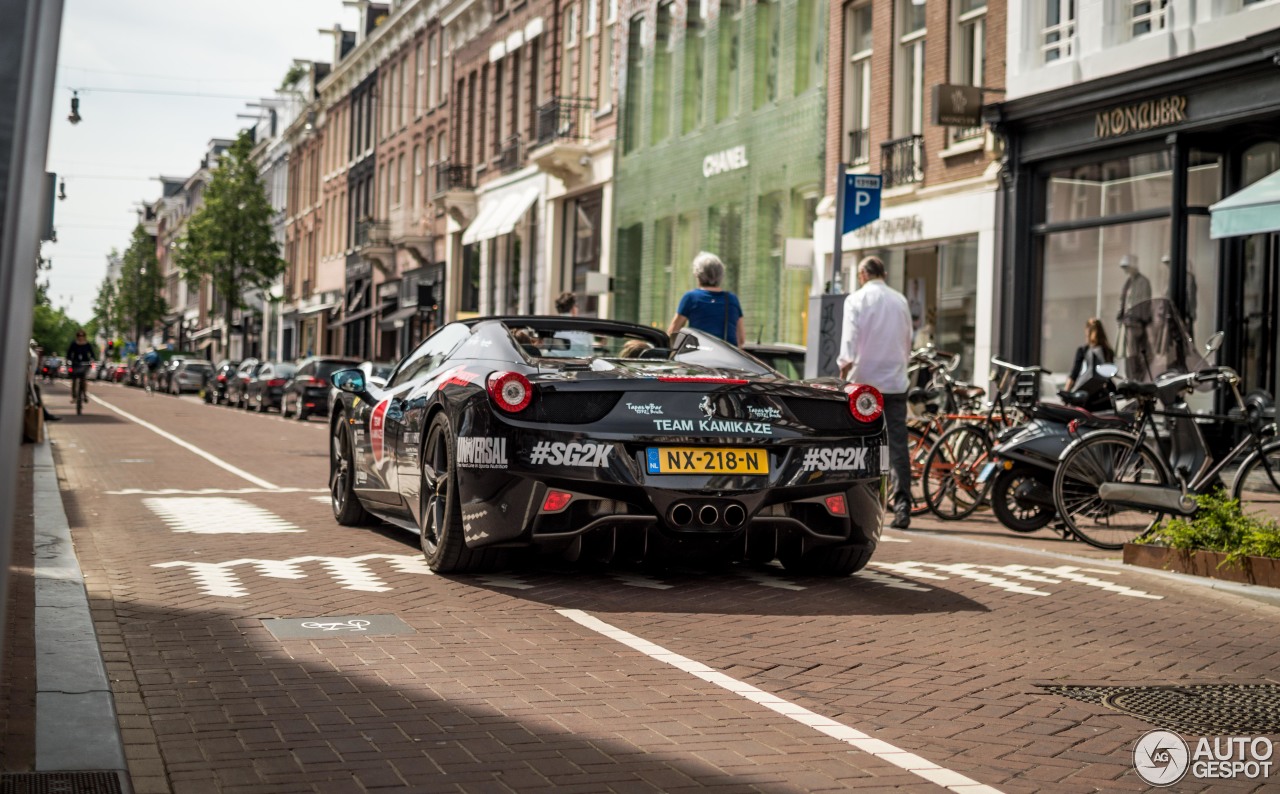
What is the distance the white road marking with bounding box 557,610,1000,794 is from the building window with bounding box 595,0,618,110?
29482mm

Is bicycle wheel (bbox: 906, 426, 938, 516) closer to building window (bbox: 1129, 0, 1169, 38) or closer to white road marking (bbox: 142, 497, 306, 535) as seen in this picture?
white road marking (bbox: 142, 497, 306, 535)

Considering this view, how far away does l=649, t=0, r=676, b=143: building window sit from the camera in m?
32.9

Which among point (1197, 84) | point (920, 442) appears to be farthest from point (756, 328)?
point (920, 442)

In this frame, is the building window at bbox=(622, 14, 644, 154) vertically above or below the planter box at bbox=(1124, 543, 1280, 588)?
above

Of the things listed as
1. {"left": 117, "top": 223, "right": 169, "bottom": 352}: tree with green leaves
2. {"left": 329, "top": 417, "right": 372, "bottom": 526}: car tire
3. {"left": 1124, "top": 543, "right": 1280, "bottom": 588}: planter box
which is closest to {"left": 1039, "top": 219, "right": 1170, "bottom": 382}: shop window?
{"left": 1124, "top": 543, "right": 1280, "bottom": 588}: planter box

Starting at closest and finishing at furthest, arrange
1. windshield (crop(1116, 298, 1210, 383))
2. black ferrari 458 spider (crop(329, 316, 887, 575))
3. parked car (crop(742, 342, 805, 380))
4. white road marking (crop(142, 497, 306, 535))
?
1. black ferrari 458 spider (crop(329, 316, 887, 575))
2. white road marking (crop(142, 497, 306, 535))
3. parked car (crop(742, 342, 805, 380))
4. windshield (crop(1116, 298, 1210, 383))

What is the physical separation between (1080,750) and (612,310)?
30163mm

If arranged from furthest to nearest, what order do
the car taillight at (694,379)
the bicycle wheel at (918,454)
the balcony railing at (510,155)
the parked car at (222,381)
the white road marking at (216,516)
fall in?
the parked car at (222,381) → the balcony railing at (510,155) → the bicycle wheel at (918,454) → the white road marking at (216,516) → the car taillight at (694,379)

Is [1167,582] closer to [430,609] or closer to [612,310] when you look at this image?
[430,609]

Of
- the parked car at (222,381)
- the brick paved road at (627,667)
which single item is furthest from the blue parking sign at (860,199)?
the parked car at (222,381)

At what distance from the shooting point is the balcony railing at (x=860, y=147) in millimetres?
24516

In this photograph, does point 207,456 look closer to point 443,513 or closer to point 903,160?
point 903,160

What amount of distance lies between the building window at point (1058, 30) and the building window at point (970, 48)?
4.23ft

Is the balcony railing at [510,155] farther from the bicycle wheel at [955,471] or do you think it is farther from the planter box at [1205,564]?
the planter box at [1205,564]
